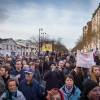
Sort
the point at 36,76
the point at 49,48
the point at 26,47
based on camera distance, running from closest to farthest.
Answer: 1. the point at 36,76
2. the point at 49,48
3. the point at 26,47

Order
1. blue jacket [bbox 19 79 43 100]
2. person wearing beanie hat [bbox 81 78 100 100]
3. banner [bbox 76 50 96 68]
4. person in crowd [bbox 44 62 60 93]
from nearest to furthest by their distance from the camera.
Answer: person wearing beanie hat [bbox 81 78 100 100] → blue jacket [bbox 19 79 43 100] → banner [bbox 76 50 96 68] → person in crowd [bbox 44 62 60 93]

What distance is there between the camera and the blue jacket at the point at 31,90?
15.7ft

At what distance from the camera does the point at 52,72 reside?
7.34 m

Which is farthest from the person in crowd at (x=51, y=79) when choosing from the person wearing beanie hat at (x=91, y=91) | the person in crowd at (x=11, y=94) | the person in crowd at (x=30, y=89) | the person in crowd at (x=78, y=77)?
the person wearing beanie hat at (x=91, y=91)

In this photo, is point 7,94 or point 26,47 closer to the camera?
point 7,94

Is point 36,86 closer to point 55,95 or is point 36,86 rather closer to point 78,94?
point 78,94

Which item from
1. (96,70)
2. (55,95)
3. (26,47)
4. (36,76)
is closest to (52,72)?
(36,76)

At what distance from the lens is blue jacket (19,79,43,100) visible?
4.79 meters

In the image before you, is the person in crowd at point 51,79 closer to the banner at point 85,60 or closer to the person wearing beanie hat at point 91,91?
the banner at point 85,60

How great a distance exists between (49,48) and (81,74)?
18.4m

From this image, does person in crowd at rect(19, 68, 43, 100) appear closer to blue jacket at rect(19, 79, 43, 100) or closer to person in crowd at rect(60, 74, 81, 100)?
blue jacket at rect(19, 79, 43, 100)

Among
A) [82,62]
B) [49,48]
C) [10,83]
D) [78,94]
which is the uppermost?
[49,48]

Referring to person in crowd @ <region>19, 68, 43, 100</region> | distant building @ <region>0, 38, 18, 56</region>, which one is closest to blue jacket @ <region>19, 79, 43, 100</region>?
person in crowd @ <region>19, 68, 43, 100</region>

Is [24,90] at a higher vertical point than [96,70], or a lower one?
lower
